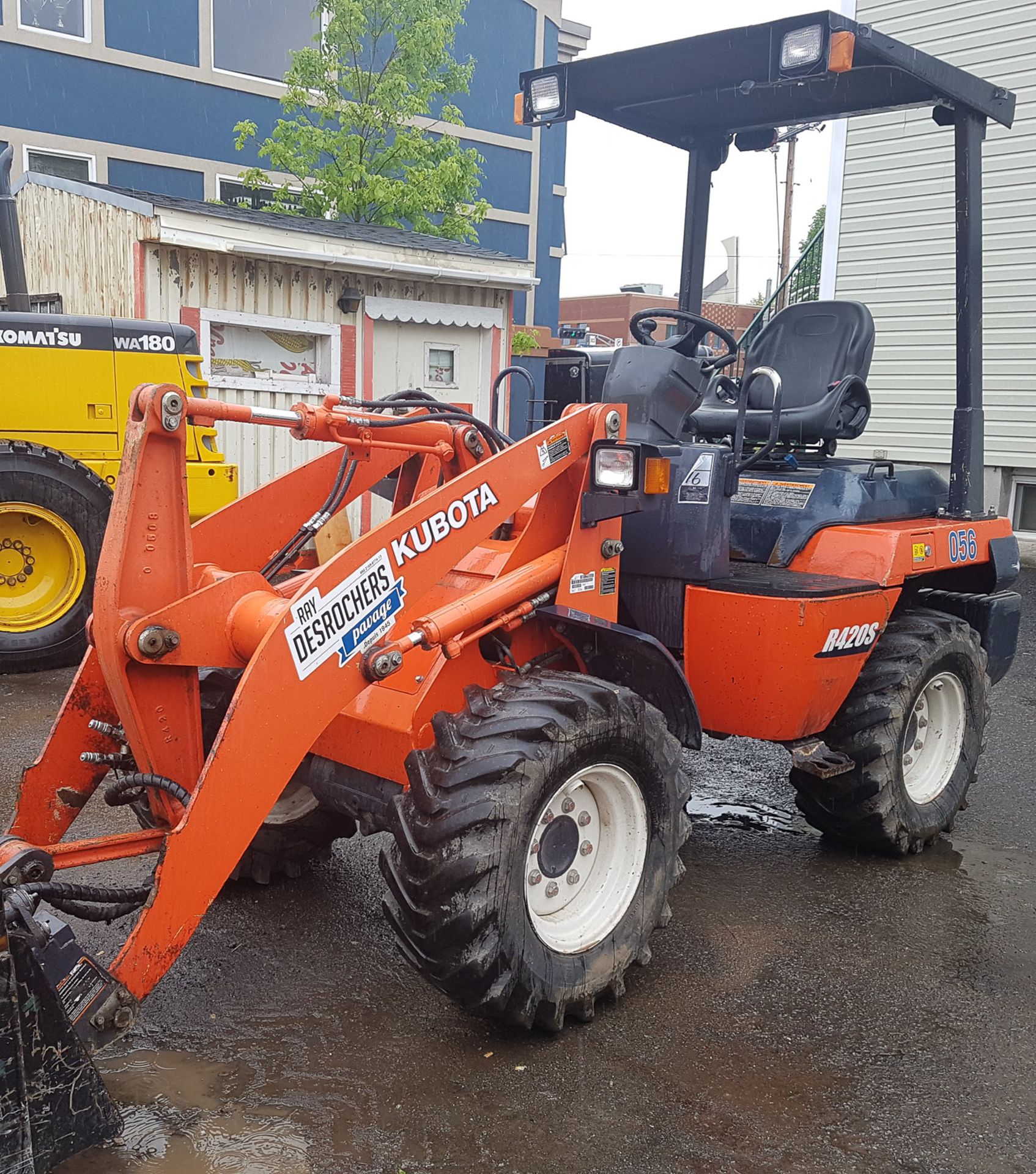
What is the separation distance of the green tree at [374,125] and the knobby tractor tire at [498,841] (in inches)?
486

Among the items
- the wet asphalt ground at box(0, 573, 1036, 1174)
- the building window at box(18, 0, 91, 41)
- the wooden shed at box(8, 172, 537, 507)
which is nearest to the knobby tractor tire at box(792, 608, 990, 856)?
the wet asphalt ground at box(0, 573, 1036, 1174)

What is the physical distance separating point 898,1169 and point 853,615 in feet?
6.27

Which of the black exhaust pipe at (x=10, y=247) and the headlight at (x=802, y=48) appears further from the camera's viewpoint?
the black exhaust pipe at (x=10, y=247)

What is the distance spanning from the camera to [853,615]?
4184mm

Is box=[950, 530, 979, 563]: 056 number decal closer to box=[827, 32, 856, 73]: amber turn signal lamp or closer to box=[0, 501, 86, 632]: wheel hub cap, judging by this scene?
box=[827, 32, 856, 73]: amber turn signal lamp

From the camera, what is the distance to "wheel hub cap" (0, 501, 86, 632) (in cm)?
732

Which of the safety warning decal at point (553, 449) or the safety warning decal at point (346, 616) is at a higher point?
the safety warning decal at point (553, 449)

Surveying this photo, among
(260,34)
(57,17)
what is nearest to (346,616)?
(57,17)

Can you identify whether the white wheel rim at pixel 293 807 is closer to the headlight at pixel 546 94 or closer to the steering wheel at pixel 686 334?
the steering wheel at pixel 686 334

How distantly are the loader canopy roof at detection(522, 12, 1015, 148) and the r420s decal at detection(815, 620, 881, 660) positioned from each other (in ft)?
6.11

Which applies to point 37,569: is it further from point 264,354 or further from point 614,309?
point 614,309

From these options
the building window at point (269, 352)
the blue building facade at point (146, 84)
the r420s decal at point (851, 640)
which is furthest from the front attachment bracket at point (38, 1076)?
the blue building facade at point (146, 84)

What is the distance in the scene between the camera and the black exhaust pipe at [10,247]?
827cm

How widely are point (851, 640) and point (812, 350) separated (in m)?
1.62
